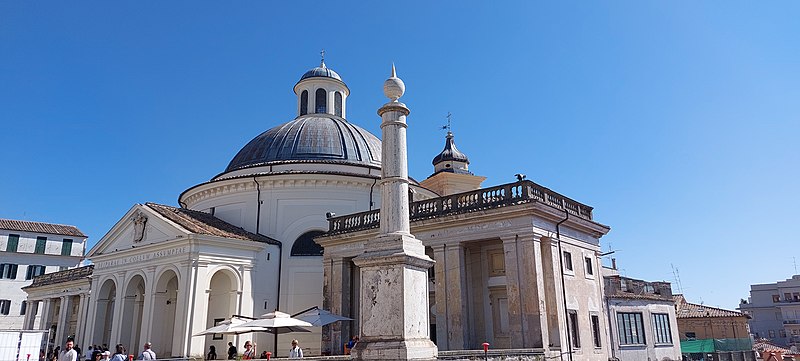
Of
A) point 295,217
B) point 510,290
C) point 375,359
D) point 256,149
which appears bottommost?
point 375,359

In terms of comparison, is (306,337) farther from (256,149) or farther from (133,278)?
(256,149)

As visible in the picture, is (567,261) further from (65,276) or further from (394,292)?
(65,276)

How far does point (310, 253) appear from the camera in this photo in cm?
2778

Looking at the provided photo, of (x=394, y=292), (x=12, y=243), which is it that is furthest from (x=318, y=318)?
(x=12, y=243)

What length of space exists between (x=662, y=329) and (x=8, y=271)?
157ft

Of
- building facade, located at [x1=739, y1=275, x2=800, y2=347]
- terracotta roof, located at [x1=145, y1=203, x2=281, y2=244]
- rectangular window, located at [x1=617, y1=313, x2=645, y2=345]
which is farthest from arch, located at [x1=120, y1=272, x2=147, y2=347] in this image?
building facade, located at [x1=739, y1=275, x2=800, y2=347]

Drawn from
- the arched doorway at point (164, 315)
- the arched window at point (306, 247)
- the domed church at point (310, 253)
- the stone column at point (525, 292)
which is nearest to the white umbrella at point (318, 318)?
the domed church at point (310, 253)

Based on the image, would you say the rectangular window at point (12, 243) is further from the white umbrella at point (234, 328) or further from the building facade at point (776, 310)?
the building facade at point (776, 310)

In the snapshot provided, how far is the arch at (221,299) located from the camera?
2512cm

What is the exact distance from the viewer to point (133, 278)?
1060 inches

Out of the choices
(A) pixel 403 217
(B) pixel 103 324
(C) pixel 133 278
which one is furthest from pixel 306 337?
(A) pixel 403 217

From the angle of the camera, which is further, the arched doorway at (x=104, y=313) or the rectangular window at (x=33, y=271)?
the rectangular window at (x=33, y=271)

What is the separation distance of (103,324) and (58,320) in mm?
12289

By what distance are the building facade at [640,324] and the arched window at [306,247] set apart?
531 inches
